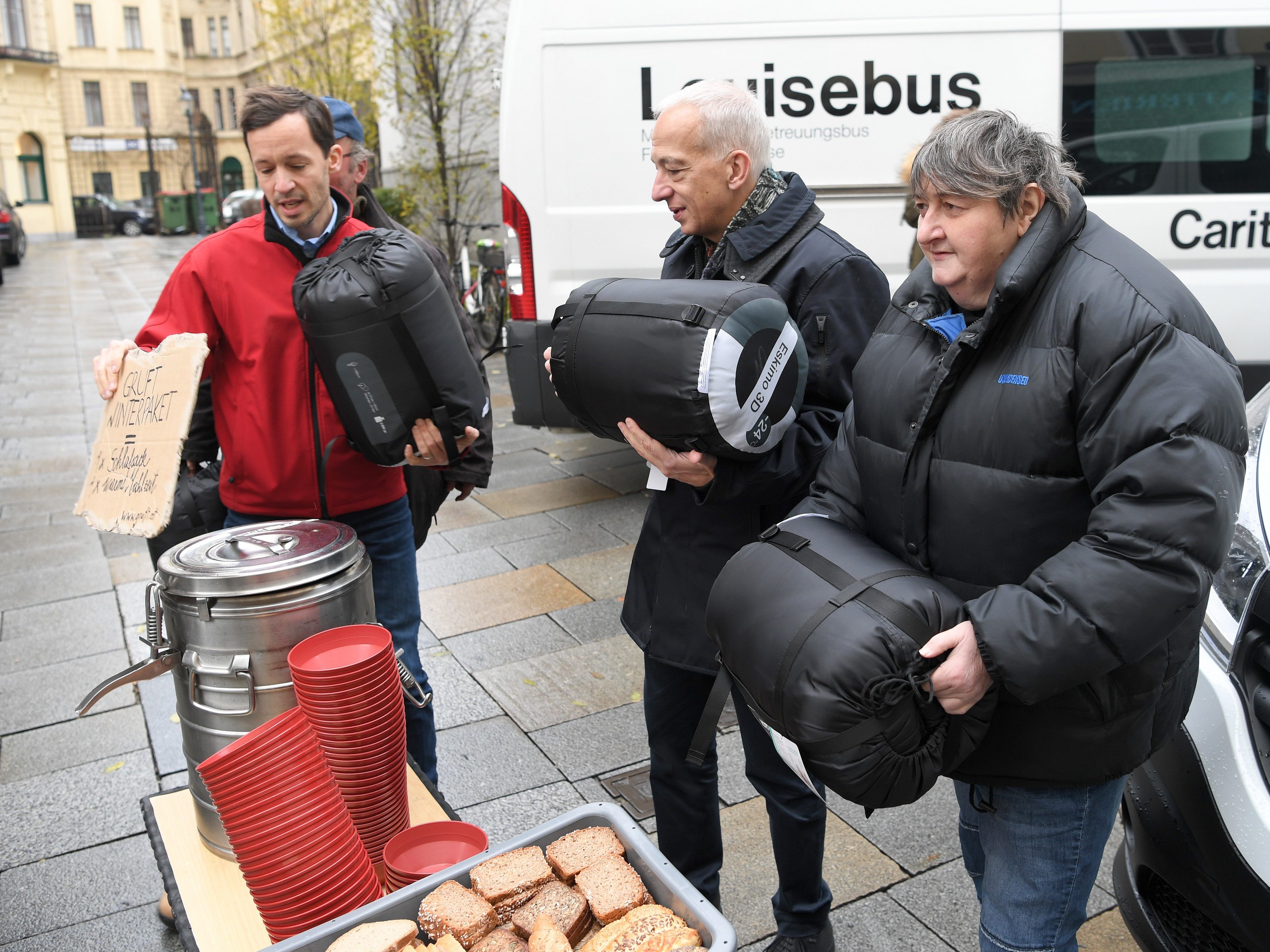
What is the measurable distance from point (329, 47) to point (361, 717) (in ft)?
44.4

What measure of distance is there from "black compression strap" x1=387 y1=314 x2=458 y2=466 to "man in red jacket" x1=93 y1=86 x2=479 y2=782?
0.07ft

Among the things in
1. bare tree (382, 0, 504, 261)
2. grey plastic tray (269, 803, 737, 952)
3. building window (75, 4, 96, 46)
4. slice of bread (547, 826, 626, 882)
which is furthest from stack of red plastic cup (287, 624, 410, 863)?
building window (75, 4, 96, 46)

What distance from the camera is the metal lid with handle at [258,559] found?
186cm

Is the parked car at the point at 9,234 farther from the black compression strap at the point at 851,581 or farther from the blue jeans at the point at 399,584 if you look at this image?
the black compression strap at the point at 851,581

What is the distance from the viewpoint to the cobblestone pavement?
110 inches

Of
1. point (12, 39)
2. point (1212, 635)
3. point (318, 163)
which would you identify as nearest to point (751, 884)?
point (1212, 635)

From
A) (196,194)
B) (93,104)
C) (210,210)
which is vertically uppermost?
(93,104)

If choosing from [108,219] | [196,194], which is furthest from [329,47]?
[108,219]

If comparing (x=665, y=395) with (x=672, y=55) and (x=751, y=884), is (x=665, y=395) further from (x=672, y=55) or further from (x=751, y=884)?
(x=672, y=55)

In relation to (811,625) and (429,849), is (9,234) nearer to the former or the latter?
(429,849)

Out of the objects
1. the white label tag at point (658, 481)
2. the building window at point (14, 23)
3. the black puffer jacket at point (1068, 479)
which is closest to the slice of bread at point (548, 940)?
the black puffer jacket at point (1068, 479)

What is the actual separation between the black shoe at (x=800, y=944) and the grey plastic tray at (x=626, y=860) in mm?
1047

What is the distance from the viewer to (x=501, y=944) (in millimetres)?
1442

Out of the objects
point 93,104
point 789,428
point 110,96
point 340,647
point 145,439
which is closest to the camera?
point 340,647
